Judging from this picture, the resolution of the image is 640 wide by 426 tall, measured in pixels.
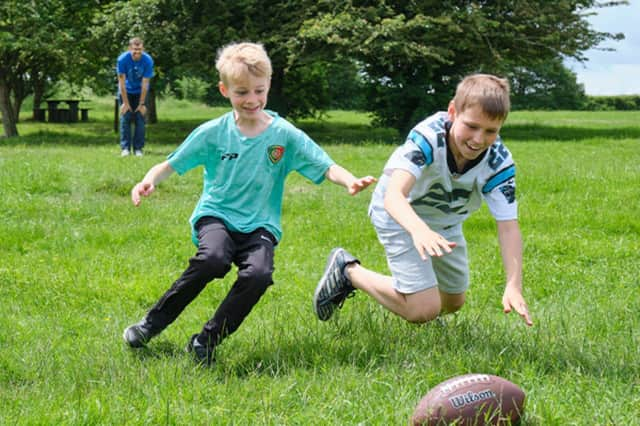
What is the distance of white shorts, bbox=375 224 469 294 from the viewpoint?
4.91m

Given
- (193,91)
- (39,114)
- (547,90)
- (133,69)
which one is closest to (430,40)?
(133,69)

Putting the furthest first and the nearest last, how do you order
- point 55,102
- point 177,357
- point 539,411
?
point 55,102
point 177,357
point 539,411

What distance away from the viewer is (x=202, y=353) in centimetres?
455

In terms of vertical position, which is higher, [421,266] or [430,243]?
[430,243]

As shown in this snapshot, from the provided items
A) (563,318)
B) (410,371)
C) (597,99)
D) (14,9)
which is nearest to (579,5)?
(14,9)

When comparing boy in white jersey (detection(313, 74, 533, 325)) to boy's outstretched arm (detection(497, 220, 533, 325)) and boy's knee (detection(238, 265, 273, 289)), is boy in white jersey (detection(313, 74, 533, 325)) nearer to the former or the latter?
boy's outstretched arm (detection(497, 220, 533, 325))

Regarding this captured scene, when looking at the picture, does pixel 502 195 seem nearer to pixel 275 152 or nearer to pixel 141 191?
pixel 275 152

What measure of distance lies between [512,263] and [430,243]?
A: 0.88 metres

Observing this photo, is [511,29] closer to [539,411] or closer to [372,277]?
[372,277]

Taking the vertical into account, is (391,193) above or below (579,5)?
below

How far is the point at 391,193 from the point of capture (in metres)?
4.31

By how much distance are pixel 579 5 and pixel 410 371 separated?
74.6 feet

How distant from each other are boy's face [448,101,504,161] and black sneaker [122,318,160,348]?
84.1 inches

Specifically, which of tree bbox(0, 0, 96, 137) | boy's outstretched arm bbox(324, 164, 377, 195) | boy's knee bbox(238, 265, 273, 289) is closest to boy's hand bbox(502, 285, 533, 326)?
boy's outstretched arm bbox(324, 164, 377, 195)
